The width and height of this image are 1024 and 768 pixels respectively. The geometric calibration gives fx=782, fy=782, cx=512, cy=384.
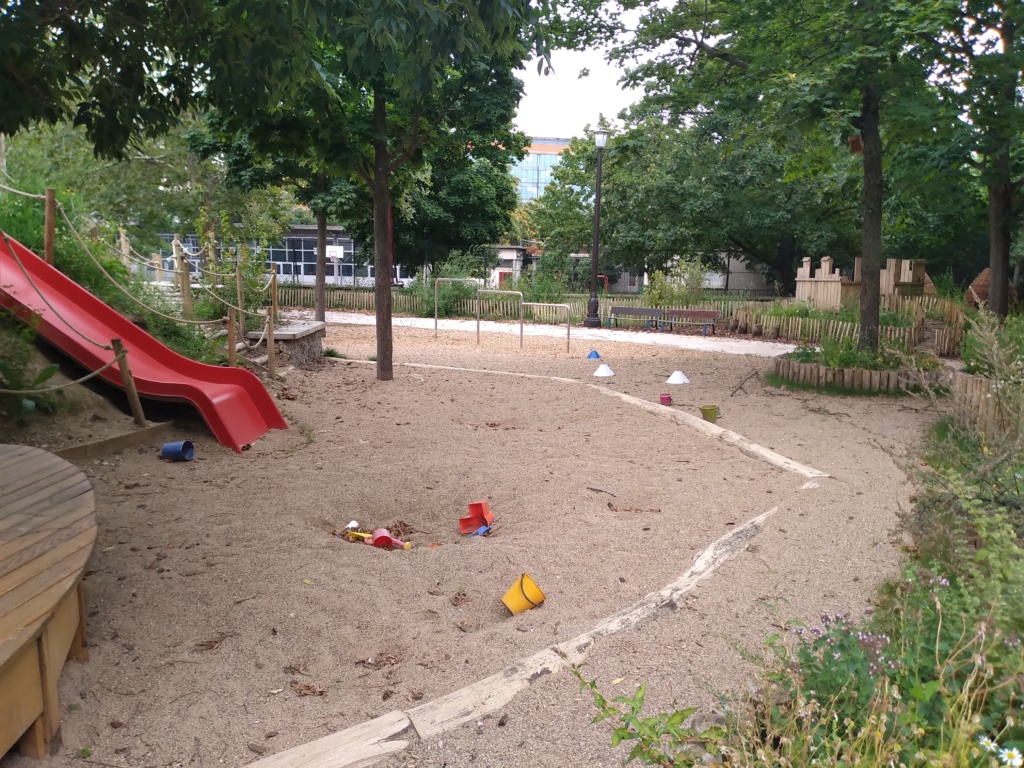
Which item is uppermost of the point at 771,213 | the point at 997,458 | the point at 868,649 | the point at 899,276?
the point at 771,213

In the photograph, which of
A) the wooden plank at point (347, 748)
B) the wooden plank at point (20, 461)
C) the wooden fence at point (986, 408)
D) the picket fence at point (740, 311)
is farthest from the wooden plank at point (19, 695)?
the picket fence at point (740, 311)

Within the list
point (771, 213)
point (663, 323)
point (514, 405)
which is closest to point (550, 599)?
point (514, 405)

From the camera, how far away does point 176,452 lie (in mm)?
6000

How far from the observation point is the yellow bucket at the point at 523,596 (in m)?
3.54

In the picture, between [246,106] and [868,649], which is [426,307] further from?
[868,649]

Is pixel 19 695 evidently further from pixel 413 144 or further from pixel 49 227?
pixel 413 144

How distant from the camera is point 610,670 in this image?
2.92 metres

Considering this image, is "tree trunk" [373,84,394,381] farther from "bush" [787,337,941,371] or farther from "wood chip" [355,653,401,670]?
"wood chip" [355,653,401,670]

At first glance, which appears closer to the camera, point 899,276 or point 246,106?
point 246,106

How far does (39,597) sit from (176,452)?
3.65 metres

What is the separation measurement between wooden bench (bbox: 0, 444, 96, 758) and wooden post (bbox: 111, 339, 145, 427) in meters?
2.26

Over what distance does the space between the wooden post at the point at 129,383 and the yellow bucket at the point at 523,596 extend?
3.95 m

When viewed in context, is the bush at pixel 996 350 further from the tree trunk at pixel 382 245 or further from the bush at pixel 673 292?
the bush at pixel 673 292

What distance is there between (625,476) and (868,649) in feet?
11.5
